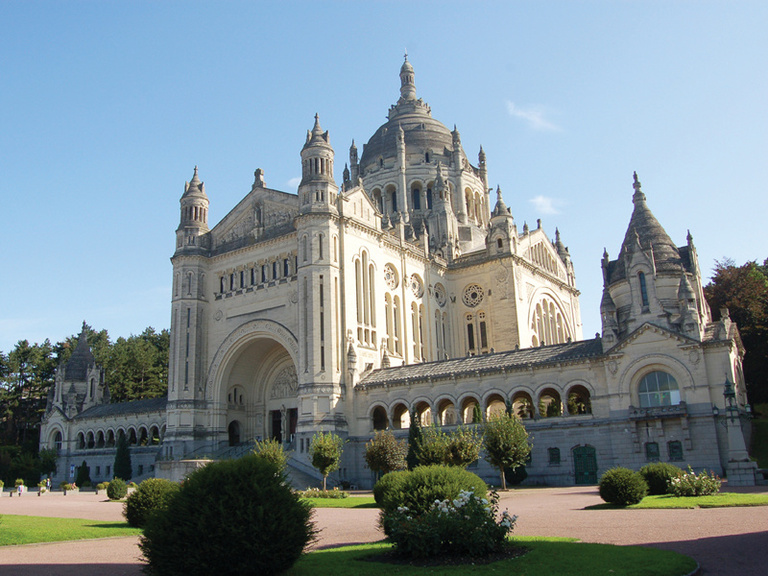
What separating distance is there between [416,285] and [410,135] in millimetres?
24898

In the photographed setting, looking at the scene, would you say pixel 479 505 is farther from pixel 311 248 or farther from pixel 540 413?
pixel 311 248

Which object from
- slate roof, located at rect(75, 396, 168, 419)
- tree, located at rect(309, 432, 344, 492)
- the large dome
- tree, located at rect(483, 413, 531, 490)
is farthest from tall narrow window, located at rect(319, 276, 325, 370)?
the large dome

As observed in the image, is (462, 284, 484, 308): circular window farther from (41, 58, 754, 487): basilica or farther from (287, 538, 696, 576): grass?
(287, 538, 696, 576): grass

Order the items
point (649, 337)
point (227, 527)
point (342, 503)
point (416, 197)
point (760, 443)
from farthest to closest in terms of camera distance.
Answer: point (416, 197) < point (760, 443) < point (649, 337) < point (342, 503) < point (227, 527)

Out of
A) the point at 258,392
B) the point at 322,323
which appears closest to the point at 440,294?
the point at 322,323

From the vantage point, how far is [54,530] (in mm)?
21953

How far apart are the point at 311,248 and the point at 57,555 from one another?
34898 mm

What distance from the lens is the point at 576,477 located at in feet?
130

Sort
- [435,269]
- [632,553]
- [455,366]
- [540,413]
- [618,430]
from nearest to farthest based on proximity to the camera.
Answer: [632,553], [618,430], [540,413], [455,366], [435,269]

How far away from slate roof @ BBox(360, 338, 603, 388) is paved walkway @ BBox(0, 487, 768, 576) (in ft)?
57.4

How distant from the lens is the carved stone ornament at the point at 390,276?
56.2 meters

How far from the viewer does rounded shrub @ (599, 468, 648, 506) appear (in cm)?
2397

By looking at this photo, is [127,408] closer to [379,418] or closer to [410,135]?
[379,418]

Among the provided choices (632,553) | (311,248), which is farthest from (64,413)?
(632,553)
